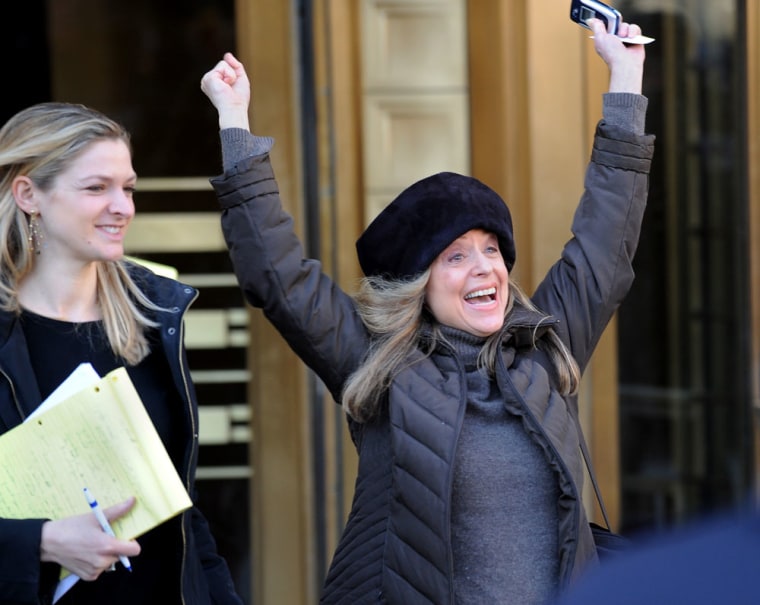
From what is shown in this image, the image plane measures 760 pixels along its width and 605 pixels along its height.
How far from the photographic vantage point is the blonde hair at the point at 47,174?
2.43m

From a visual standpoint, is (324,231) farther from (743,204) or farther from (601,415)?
(743,204)

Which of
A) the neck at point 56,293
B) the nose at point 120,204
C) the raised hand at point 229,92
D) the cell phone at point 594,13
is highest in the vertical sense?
the cell phone at point 594,13

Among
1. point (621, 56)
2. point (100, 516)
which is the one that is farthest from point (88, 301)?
point (621, 56)

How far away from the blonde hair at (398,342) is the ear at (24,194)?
0.67 meters

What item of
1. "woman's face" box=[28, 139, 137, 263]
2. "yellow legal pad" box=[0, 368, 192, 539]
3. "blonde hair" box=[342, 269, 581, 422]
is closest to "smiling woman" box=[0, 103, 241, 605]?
"woman's face" box=[28, 139, 137, 263]

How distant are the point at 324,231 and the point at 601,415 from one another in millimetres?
1087

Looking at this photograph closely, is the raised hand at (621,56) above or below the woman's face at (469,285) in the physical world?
above

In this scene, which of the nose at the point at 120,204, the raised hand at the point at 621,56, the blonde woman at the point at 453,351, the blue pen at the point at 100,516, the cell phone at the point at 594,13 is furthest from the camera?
the cell phone at the point at 594,13

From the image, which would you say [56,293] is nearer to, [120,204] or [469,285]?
[120,204]

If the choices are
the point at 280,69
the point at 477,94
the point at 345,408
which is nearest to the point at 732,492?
the point at 477,94

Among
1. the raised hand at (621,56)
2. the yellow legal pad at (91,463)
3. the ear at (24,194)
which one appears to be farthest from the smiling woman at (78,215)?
the raised hand at (621,56)

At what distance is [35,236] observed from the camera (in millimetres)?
2486

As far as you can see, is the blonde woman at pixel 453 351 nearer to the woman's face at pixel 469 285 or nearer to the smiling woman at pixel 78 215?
the woman's face at pixel 469 285

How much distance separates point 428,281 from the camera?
8.43 feet
